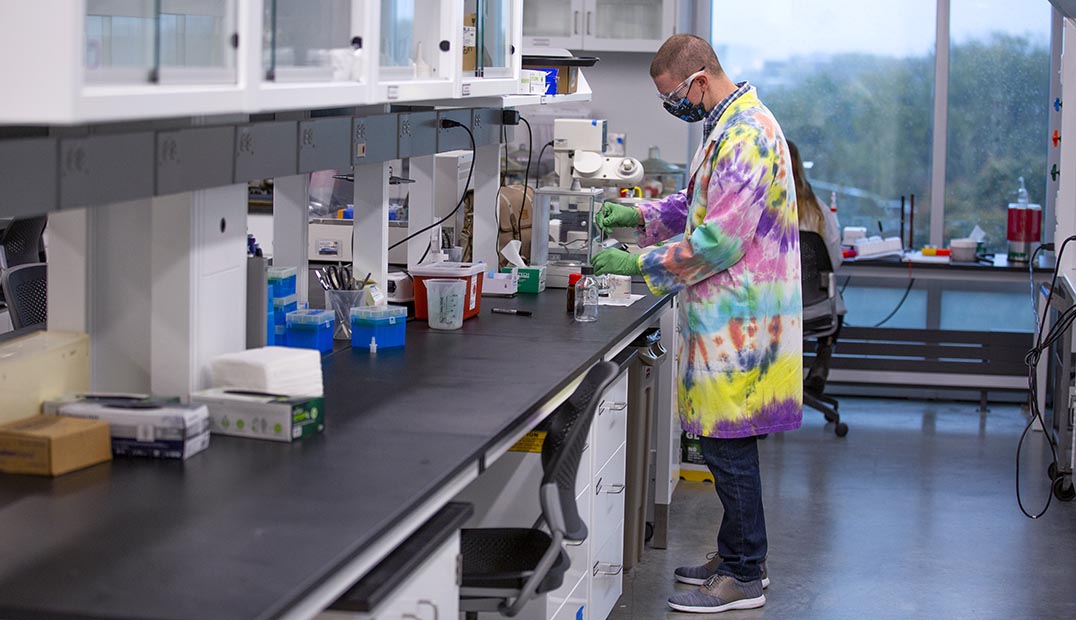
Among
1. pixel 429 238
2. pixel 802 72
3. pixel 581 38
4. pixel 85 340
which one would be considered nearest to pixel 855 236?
pixel 802 72

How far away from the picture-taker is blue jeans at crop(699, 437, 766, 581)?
356 cm

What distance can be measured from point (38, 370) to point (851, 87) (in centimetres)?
556

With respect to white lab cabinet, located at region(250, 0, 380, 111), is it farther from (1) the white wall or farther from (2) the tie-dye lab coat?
(1) the white wall

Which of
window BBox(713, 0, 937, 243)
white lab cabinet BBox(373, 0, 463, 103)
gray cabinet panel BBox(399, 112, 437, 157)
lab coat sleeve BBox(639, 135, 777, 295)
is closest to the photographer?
white lab cabinet BBox(373, 0, 463, 103)

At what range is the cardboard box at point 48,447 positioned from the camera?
6.39 ft

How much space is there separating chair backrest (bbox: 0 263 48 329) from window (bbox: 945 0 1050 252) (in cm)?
473

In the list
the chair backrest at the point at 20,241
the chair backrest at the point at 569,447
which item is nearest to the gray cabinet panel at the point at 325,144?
the chair backrest at the point at 569,447

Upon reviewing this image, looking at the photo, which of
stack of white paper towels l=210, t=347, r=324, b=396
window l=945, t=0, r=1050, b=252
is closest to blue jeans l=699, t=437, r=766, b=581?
stack of white paper towels l=210, t=347, r=324, b=396

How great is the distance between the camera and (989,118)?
22.3 ft

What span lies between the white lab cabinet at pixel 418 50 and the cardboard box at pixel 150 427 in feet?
2.59

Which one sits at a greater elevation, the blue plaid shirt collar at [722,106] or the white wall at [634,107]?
the white wall at [634,107]

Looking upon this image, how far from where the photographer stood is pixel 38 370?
2.13 m

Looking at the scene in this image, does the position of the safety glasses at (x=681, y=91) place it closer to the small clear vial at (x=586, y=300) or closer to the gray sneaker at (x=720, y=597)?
the small clear vial at (x=586, y=300)

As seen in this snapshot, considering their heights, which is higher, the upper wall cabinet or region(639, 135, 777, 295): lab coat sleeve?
the upper wall cabinet
